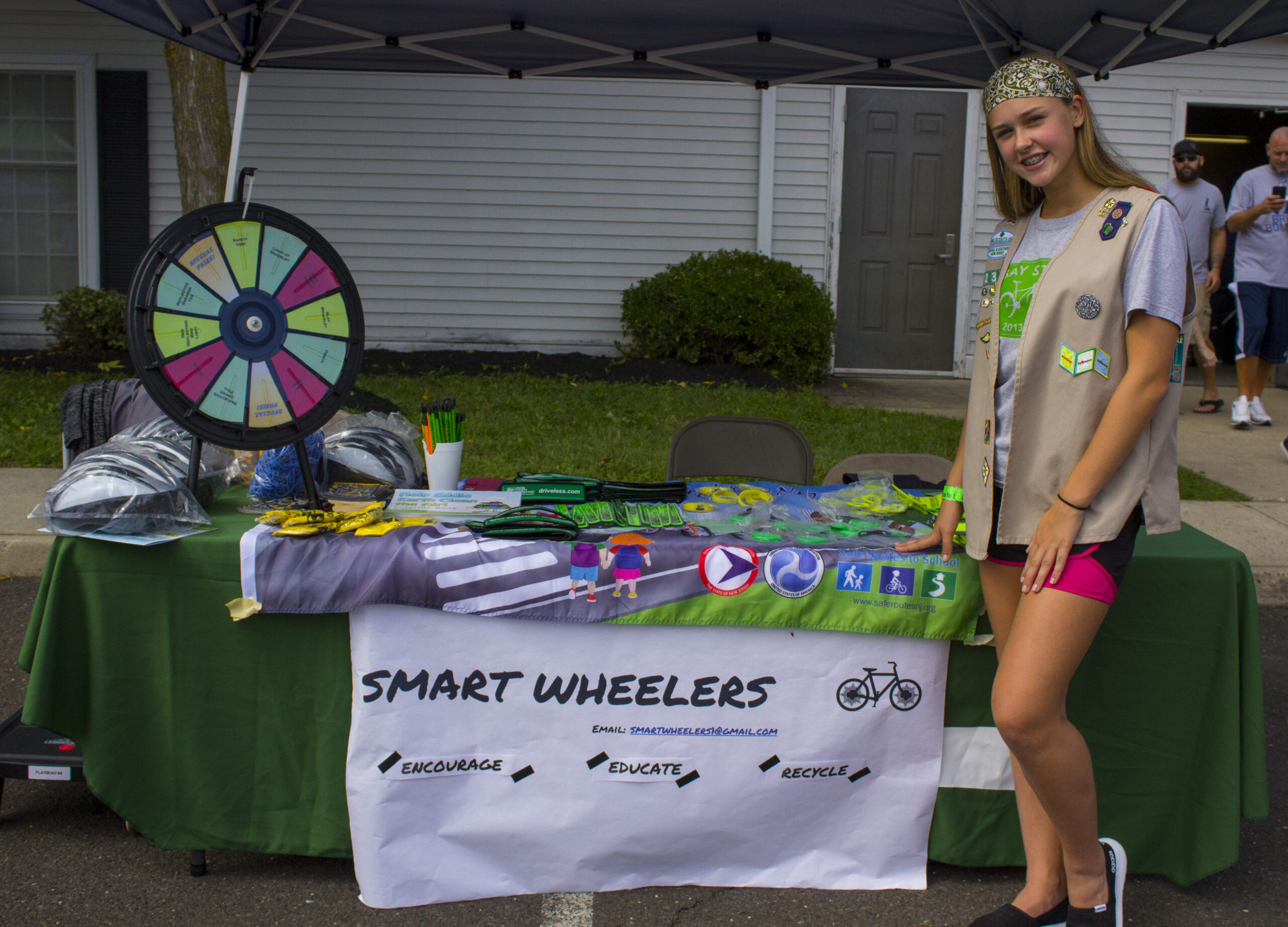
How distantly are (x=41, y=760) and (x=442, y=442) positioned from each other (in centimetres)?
129

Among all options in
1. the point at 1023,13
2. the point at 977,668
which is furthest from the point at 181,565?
the point at 1023,13

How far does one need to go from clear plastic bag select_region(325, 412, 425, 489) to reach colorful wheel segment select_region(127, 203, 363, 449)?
0.43 metres

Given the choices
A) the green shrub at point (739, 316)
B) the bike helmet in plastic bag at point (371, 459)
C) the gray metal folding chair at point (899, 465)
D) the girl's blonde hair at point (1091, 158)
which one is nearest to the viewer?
the girl's blonde hair at point (1091, 158)

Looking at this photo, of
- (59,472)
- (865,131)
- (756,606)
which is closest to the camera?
(756,606)

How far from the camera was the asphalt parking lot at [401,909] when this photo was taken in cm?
242

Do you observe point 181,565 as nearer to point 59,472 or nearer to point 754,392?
point 59,472

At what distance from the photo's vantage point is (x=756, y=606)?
7.89 feet

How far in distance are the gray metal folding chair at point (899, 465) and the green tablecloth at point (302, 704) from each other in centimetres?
125

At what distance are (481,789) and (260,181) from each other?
876 cm

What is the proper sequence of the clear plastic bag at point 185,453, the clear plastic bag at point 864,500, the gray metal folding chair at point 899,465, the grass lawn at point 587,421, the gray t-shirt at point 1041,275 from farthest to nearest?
1. the grass lawn at point 587,421
2. the gray metal folding chair at point 899,465
3. the clear plastic bag at point 864,500
4. the clear plastic bag at point 185,453
5. the gray t-shirt at point 1041,275

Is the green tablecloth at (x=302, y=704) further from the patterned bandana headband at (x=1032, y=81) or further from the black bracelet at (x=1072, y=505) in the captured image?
the patterned bandana headband at (x=1032, y=81)

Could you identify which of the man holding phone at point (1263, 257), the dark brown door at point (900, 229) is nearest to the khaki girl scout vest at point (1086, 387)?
the man holding phone at point (1263, 257)

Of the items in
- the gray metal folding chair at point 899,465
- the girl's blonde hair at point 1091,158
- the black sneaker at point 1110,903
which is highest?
the girl's blonde hair at point 1091,158

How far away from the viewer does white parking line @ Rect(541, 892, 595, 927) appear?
2406 mm
